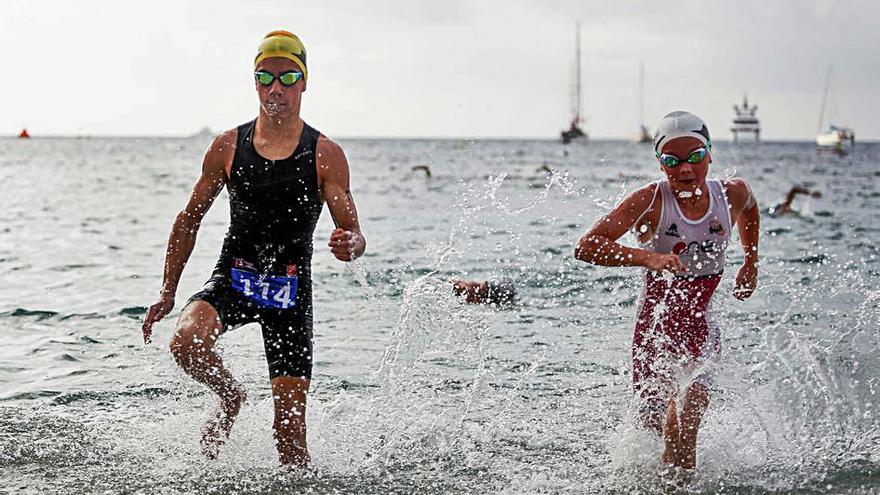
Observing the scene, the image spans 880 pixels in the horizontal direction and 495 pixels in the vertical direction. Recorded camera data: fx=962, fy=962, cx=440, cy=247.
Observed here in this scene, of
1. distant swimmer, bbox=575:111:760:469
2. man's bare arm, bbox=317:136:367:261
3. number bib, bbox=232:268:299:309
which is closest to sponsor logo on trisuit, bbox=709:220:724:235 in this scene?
distant swimmer, bbox=575:111:760:469

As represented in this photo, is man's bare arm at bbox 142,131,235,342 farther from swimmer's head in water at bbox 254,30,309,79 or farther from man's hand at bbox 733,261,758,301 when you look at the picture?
man's hand at bbox 733,261,758,301

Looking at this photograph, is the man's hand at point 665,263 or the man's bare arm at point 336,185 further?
the man's bare arm at point 336,185

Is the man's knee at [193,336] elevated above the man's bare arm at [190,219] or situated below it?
below

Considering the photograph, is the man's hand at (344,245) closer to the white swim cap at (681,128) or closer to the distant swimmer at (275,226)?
the distant swimmer at (275,226)

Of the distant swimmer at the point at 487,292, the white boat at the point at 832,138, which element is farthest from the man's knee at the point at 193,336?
the white boat at the point at 832,138

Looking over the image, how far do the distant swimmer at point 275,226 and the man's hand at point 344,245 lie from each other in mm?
309

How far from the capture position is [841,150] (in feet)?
386

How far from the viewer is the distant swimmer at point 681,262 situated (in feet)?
18.0

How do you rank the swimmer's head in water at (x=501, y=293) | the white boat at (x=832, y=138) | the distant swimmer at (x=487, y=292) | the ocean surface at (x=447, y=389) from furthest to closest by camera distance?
the white boat at (x=832, y=138) → the swimmer's head in water at (x=501, y=293) → the distant swimmer at (x=487, y=292) → the ocean surface at (x=447, y=389)

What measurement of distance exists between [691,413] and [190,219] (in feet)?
10.1

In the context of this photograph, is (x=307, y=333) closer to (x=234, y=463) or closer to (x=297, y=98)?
(x=234, y=463)

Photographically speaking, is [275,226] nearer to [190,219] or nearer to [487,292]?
[190,219]

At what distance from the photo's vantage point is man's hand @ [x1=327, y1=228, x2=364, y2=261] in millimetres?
4980

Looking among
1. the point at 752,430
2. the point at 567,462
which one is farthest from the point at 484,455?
the point at 752,430
